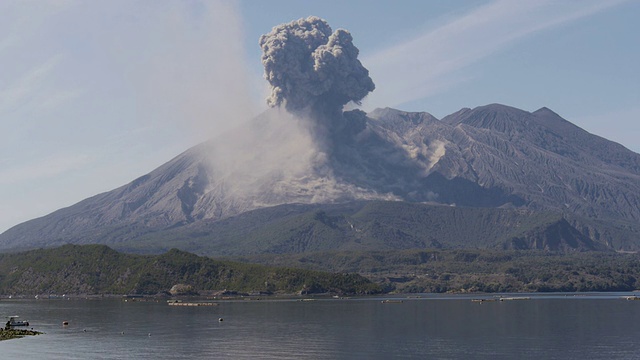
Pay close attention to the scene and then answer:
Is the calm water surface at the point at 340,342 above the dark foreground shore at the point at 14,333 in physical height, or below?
below

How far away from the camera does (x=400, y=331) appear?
185m

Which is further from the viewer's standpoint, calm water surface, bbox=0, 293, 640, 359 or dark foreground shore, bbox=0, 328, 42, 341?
dark foreground shore, bbox=0, 328, 42, 341

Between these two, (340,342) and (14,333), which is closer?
(340,342)

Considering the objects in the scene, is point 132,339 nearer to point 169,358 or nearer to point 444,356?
point 169,358

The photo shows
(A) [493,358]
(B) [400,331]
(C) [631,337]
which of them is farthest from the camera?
(B) [400,331]

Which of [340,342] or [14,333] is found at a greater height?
[14,333]

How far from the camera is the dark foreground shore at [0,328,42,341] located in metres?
177

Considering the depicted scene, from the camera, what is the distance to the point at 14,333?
181m

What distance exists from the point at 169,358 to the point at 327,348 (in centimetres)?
2697

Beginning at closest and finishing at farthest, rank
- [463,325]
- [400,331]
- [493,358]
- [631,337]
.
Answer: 1. [493,358]
2. [631,337]
3. [400,331]
4. [463,325]

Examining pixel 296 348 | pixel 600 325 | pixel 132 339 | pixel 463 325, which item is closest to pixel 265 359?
pixel 296 348

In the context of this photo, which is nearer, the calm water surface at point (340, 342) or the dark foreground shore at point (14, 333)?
the calm water surface at point (340, 342)

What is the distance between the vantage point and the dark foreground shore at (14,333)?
176525mm

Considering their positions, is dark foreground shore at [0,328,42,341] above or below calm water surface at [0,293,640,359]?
above
